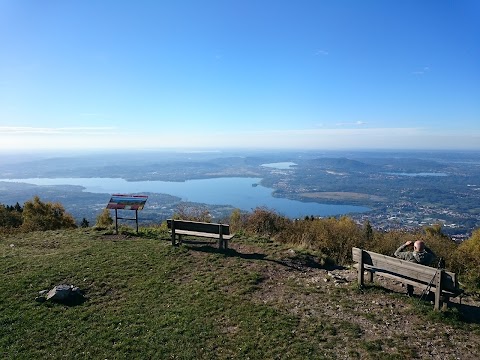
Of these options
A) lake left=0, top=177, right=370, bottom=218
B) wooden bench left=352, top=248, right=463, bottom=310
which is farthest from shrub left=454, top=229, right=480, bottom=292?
lake left=0, top=177, right=370, bottom=218

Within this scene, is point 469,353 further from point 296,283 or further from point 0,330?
point 0,330

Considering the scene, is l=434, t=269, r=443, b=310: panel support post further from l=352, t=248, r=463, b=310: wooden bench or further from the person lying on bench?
the person lying on bench

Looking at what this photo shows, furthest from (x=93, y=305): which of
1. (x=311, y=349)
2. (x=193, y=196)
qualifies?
(x=193, y=196)

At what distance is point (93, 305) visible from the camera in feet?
25.1

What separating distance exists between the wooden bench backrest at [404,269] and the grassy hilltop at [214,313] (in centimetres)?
55

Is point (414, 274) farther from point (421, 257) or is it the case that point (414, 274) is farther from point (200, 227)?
point (200, 227)

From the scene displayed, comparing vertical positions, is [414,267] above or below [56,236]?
above

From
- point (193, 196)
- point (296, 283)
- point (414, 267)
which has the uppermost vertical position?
point (414, 267)

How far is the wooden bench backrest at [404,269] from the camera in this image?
6.77m

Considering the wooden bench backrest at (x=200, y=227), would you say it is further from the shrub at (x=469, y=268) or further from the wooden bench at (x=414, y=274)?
the shrub at (x=469, y=268)

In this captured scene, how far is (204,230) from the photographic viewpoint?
1191 cm

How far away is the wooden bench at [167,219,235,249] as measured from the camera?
11594 millimetres

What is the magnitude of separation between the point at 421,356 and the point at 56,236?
47.8 feet

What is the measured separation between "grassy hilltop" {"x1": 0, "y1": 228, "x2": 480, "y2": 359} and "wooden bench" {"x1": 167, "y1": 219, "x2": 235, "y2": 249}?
735mm
